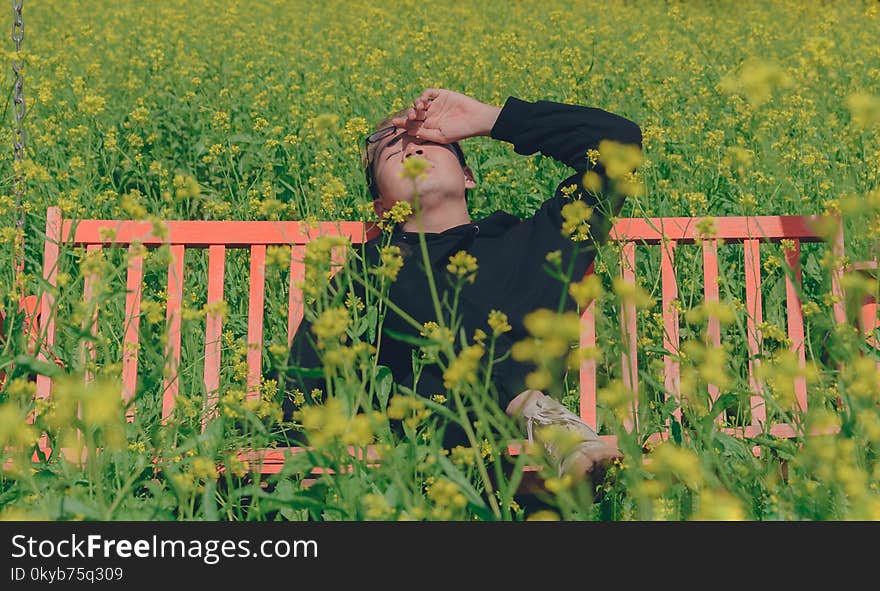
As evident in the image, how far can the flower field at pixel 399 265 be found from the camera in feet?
5.31

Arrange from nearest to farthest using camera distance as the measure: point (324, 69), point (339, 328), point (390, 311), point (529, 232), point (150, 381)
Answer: point (339, 328), point (150, 381), point (390, 311), point (529, 232), point (324, 69)

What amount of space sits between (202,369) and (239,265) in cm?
58

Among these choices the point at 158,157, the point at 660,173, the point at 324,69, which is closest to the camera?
the point at 660,173

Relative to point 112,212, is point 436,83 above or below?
above

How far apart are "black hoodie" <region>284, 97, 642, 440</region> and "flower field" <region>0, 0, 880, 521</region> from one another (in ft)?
0.25

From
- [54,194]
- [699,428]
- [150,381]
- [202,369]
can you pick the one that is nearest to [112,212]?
[54,194]

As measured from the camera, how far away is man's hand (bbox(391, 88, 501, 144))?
2.92 m

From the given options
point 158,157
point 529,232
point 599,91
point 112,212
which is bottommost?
point 529,232

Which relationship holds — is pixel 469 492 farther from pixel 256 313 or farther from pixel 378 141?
pixel 378 141

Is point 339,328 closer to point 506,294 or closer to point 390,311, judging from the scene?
point 390,311

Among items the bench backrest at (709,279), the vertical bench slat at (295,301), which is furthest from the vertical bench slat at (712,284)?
the vertical bench slat at (295,301)

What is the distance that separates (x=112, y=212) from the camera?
149 inches

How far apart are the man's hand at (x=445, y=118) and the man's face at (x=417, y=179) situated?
A: 3 centimetres

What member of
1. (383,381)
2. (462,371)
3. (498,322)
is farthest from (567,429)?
(462,371)
